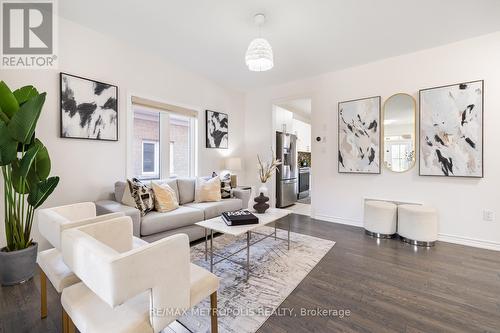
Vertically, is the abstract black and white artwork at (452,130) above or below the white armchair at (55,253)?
above

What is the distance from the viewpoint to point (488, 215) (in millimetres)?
2828

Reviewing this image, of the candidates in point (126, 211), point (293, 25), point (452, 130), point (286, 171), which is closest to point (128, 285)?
point (126, 211)

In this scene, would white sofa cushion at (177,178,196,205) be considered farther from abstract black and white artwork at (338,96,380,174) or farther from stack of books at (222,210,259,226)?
abstract black and white artwork at (338,96,380,174)

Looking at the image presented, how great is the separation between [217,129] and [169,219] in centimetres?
237

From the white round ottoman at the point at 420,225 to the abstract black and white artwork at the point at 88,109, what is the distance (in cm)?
414

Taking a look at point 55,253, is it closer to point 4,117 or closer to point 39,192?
point 39,192

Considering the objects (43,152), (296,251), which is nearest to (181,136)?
(43,152)

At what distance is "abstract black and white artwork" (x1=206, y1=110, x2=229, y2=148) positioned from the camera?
439cm

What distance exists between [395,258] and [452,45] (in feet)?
9.72

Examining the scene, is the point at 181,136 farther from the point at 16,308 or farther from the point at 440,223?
the point at 440,223

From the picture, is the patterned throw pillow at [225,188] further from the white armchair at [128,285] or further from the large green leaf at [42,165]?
the white armchair at [128,285]

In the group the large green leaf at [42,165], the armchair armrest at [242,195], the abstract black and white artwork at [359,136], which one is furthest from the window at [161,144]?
the abstract black and white artwork at [359,136]

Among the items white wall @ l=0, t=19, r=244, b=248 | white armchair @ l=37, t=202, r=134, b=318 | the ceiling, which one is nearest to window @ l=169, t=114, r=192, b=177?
white wall @ l=0, t=19, r=244, b=248

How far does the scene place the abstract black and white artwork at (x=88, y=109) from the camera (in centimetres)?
260
